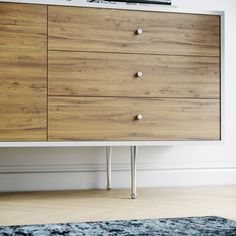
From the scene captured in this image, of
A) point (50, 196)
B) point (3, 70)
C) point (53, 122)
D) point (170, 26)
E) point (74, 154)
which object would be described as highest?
point (170, 26)

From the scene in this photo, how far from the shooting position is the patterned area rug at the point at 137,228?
1.49 metres

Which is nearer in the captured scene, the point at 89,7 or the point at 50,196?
the point at 89,7

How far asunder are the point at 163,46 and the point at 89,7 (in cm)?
36

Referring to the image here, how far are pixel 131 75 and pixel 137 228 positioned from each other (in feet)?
2.69

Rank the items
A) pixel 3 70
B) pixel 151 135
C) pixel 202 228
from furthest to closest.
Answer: pixel 151 135
pixel 3 70
pixel 202 228

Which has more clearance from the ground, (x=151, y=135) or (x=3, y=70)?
(x=3, y=70)

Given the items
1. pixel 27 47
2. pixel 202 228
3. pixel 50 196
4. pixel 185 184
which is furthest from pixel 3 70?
pixel 185 184

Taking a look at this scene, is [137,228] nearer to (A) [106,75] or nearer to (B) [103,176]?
(A) [106,75]

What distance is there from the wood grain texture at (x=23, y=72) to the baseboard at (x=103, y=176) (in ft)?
1.64

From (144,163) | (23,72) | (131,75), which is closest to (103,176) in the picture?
(144,163)

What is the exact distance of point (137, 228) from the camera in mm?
1556

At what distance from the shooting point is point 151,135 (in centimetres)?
222

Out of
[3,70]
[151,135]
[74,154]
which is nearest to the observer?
[3,70]

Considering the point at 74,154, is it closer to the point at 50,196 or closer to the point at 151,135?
the point at 50,196
